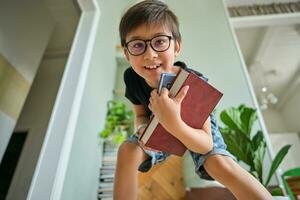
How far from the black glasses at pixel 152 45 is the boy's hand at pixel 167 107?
132 mm

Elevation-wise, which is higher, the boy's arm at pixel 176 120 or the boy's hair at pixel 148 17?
the boy's hair at pixel 148 17

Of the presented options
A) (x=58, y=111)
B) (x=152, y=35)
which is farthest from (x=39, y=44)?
(x=152, y=35)

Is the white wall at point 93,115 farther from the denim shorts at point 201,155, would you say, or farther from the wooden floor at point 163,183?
the denim shorts at point 201,155

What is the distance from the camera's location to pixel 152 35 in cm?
56

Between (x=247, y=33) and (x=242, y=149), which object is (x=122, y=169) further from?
(x=247, y=33)

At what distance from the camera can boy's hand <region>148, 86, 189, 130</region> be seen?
458mm

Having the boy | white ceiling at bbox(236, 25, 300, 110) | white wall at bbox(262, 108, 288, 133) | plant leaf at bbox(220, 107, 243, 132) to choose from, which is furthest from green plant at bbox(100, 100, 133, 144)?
white wall at bbox(262, 108, 288, 133)

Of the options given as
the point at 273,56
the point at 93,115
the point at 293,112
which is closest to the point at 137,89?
the point at 93,115

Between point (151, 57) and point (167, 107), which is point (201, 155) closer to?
point (167, 107)

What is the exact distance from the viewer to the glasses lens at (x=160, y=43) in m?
0.55

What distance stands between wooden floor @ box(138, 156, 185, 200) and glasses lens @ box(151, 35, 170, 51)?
1.00 meters

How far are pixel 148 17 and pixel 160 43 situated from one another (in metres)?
0.08

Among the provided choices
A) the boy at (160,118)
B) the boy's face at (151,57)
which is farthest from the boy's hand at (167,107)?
the boy's face at (151,57)

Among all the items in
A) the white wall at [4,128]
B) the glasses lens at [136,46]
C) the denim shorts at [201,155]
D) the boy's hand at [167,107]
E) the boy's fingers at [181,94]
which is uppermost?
the white wall at [4,128]
